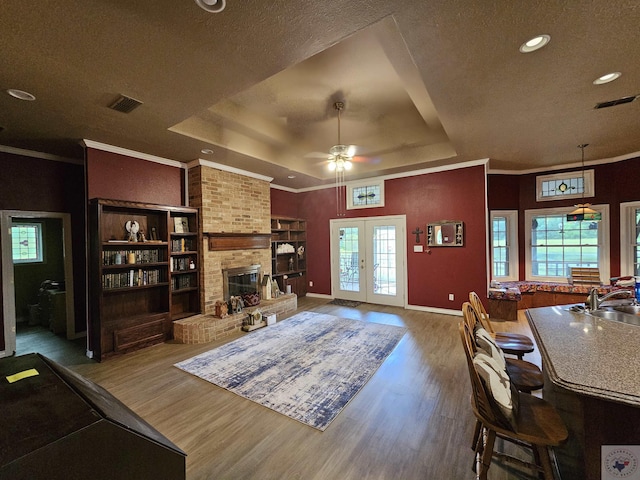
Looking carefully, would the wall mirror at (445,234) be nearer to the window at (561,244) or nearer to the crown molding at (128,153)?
the window at (561,244)

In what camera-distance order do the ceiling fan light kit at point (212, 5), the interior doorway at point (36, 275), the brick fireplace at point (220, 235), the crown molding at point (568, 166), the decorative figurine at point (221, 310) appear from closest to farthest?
the ceiling fan light kit at point (212, 5), the interior doorway at point (36, 275), the brick fireplace at point (220, 235), the decorative figurine at point (221, 310), the crown molding at point (568, 166)

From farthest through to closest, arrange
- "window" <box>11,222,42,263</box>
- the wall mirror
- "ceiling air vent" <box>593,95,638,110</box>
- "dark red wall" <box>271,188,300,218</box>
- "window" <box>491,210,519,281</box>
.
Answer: "dark red wall" <box>271,188,300,218</box> → "window" <box>491,210,519,281</box> → "window" <box>11,222,42,263</box> → the wall mirror → "ceiling air vent" <box>593,95,638,110</box>

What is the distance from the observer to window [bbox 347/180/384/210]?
20.4 feet

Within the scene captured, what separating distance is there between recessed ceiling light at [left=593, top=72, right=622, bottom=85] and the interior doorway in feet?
23.3

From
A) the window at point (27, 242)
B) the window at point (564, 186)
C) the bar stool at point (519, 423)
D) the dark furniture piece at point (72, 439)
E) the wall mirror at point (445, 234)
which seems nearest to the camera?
the dark furniture piece at point (72, 439)

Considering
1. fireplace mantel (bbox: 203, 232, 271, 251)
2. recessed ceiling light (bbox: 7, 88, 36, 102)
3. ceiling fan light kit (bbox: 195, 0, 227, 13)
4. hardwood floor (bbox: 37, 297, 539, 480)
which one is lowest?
hardwood floor (bbox: 37, 297, 539, 480)

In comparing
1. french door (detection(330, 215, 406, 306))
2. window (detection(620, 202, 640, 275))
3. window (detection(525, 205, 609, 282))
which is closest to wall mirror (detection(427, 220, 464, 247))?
french door (detection(330, 215, 406, 306))

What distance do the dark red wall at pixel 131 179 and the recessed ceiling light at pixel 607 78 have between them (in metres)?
5.53

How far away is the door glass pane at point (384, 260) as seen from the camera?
608cm

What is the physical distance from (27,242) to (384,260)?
7.75 m

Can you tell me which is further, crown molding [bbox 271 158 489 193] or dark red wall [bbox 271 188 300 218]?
dark red wall [bbox 271 188 300 218]

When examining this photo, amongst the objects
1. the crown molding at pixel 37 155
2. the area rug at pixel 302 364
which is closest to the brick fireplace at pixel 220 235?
the area rug at pixel 302 364

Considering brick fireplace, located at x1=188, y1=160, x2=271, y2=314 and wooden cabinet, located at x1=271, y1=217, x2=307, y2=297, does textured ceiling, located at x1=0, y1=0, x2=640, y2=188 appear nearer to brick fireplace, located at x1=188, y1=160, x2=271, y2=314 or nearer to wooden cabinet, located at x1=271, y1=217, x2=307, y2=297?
brick fireplace, located at x1=188, y1=160, x2=271, y2=314

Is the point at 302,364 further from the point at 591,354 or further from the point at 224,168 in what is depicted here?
the point at 224,168
